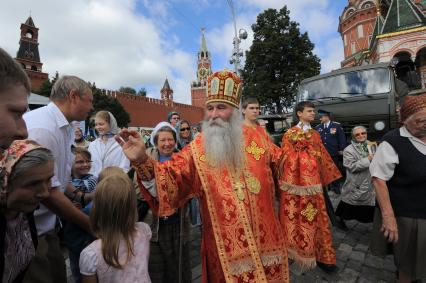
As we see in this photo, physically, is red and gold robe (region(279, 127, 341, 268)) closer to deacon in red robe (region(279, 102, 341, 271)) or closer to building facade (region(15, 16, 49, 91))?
deacon in red robe (region(279, 102, 341, 271))

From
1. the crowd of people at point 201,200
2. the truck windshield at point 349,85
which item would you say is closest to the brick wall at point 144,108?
the truck windshield at point 349,85

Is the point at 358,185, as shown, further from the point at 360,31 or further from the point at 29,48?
the point at 29,48

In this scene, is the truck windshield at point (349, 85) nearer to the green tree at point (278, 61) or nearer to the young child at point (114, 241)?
the young child at point (114, 241)

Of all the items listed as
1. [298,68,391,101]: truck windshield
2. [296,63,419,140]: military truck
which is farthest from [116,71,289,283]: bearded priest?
[298,68,391,101]: truck windshield

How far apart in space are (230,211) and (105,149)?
2.26 metres

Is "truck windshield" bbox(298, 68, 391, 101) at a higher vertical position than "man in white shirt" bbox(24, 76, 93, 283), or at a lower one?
higher

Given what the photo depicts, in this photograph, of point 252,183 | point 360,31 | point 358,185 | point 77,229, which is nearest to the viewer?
point 252,183

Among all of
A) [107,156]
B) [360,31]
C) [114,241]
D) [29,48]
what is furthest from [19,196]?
[29,48]

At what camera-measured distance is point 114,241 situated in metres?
1.86

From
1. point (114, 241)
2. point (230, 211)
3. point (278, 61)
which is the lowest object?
point (114, 241)

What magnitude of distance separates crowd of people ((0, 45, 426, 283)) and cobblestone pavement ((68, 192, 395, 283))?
638 millimetres

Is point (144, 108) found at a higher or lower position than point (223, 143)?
higher

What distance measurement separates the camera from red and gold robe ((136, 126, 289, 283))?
192 centimetres

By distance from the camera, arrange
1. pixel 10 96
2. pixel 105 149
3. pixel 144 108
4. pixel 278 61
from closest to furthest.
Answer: pixel 10 96 → pixel 105 149 → pixel 278 61 → pixel 144 108
